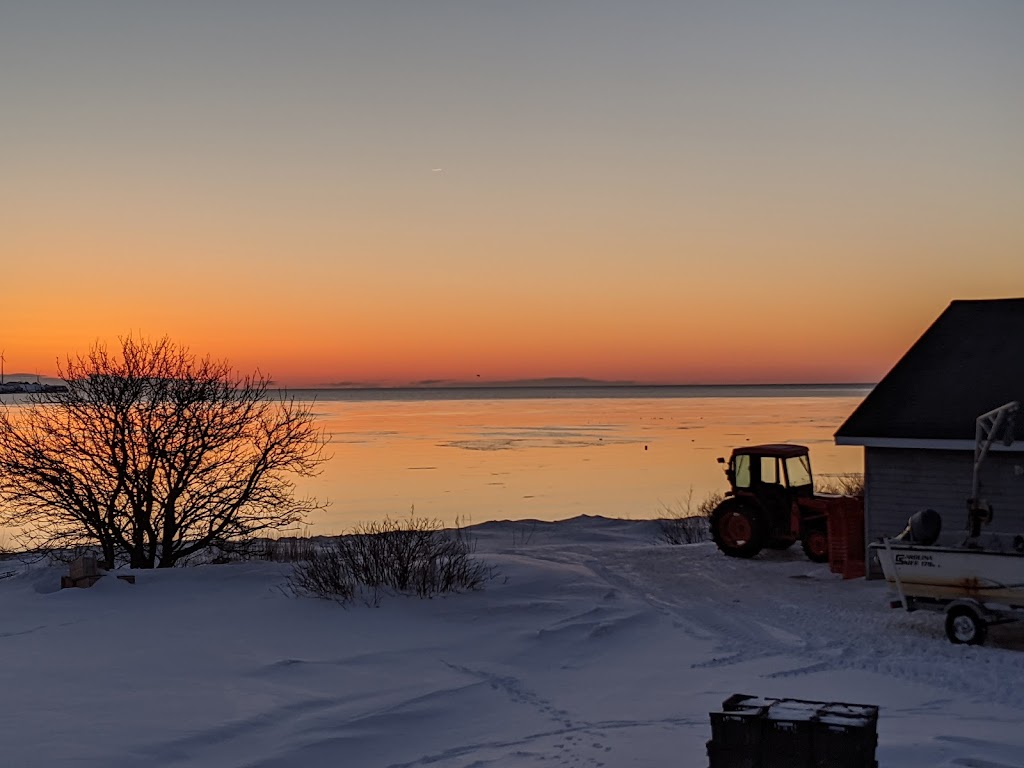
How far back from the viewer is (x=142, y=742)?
8.71m

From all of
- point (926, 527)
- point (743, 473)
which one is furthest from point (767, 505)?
point (926, 527)

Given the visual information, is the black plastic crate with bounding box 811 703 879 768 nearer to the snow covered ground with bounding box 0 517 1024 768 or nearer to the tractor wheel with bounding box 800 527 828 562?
the snow covered ground with bounding box 0 517 1024 768

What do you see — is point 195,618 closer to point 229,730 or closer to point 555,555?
point 229,730

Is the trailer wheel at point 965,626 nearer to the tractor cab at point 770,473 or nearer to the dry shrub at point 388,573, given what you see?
the dry shrub at point 388,573

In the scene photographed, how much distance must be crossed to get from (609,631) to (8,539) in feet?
69.3

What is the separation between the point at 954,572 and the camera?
41.9 feet

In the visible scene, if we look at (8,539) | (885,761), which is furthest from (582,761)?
(8,539)

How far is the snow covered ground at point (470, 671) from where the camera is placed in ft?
28.7

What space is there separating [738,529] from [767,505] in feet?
2.62

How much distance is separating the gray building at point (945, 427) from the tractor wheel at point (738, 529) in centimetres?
297

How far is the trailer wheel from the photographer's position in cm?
1235

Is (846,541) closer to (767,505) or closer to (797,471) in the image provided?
(767,505)

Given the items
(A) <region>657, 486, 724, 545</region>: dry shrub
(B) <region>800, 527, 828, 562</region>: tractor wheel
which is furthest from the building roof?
(A) <region>657, 486, 724, 545</region>: dry shrub

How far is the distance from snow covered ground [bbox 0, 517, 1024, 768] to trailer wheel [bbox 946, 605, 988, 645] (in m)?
0.16
